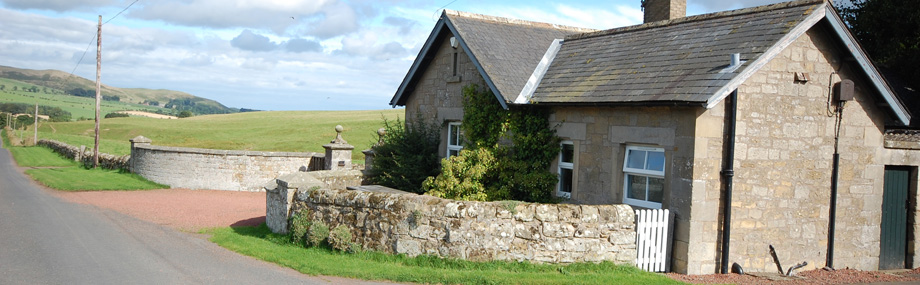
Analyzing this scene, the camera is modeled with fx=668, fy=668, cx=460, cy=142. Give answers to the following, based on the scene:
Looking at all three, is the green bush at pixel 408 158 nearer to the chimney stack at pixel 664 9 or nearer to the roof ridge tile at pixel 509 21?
the roof ridge tile at pixel 509 21

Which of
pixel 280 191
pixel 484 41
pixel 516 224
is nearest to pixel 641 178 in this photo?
pixel 516 224

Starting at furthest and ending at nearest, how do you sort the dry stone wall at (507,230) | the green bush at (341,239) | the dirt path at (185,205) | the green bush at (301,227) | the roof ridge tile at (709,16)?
the dirt path at (185,205) → the green bush at (301,227) → the roof ridge tile at (709,16) → the green bush at (341,239) → the dry stone wall at (507,230)

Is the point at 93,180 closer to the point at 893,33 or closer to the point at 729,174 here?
the point at 729,174

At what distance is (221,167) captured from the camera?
79.0 ft

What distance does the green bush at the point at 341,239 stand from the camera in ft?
36.8

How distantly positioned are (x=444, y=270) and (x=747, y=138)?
5.56 m

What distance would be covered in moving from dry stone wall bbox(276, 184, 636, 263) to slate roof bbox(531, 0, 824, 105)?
2.39 meters

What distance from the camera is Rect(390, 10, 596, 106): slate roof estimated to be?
14828 millimetres

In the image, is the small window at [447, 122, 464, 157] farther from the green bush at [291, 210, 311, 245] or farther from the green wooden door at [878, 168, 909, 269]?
the green wooden door at [878, 168, 909, 269]

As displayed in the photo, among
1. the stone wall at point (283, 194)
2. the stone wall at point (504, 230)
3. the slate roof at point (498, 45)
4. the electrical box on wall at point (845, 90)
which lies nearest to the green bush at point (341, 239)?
the stone wall at point (504, 230)

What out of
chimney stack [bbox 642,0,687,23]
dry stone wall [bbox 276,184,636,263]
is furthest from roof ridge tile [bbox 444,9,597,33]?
dry stone wall [bbox 276,184,636,263]

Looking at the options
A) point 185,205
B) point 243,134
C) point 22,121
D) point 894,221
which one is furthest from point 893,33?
point 22,121

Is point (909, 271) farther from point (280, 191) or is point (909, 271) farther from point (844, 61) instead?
point (280, 191)

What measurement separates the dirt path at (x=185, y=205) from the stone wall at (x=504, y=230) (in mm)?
6147
